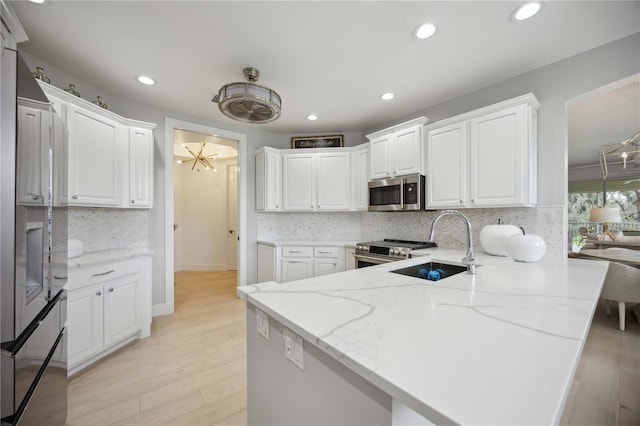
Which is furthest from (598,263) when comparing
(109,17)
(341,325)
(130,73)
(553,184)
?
(130,73)

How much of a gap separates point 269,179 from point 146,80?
1.82 m

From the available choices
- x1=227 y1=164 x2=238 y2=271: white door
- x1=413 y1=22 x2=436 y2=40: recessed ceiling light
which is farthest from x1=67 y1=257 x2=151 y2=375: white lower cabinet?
x1=227 y1=164 x2=238 y2=271: white door

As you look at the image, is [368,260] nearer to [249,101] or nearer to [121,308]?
[249,101]

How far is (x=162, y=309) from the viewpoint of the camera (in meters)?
3.20

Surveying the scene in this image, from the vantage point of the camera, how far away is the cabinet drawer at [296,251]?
3.66 meters

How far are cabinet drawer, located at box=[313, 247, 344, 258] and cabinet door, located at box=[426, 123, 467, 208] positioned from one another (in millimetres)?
1309

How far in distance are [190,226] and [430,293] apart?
597 cm

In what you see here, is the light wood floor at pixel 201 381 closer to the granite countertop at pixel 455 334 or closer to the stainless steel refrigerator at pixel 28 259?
the stainless steel refrigerator at pixel 28 259

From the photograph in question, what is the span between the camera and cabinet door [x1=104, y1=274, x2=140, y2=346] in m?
2.19

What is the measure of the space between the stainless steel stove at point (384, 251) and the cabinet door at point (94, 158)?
2718mm

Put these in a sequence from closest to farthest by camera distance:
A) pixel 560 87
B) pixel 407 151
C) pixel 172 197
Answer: pixel 560 87
pixel 407 151
pixel 172 197

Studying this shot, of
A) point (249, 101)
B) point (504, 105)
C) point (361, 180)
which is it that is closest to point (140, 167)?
point (249, 101)

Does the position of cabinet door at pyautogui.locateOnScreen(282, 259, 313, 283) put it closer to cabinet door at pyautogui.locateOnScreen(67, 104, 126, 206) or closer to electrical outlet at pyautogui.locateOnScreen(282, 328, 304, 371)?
cabinet door at pyautogui.locateOnScreen(67, 104, 126, 206)

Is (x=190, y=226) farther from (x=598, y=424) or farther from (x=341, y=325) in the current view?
(x=598, y=424)
